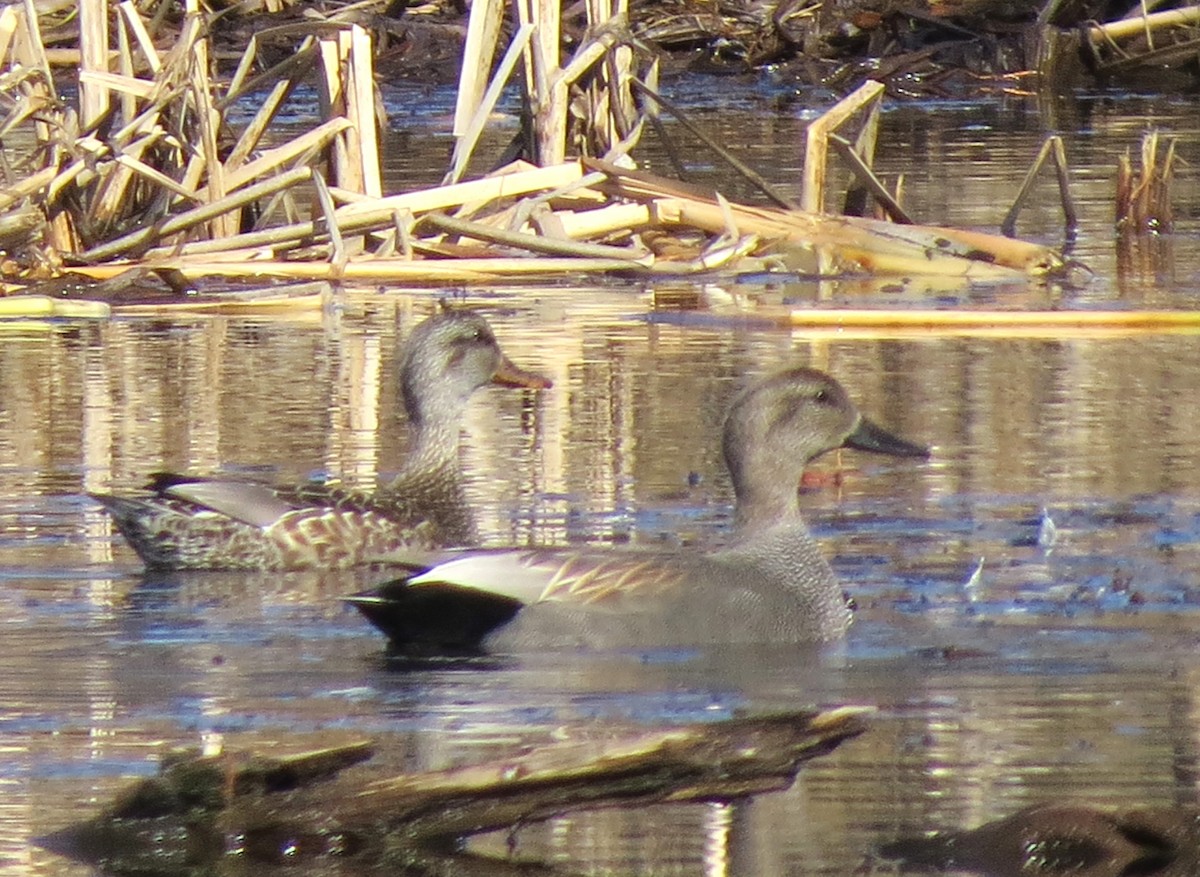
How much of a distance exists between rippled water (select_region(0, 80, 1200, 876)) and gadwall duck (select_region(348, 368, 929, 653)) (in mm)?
86

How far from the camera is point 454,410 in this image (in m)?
8.09

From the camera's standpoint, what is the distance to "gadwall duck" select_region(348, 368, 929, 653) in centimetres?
590

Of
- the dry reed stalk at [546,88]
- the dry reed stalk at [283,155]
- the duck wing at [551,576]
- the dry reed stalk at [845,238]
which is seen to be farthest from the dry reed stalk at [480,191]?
the duck wing at [551,576]

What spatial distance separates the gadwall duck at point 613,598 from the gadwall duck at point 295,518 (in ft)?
3.67

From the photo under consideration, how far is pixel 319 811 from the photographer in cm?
439

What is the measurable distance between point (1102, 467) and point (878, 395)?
4.24 feet

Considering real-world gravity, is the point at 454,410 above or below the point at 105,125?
below

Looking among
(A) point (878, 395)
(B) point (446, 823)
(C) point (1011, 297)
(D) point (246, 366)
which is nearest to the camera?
(B) point (446, 823)

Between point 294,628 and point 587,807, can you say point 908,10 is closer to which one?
point 294,628

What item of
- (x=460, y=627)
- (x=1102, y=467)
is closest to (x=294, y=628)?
(x=460, y=627)

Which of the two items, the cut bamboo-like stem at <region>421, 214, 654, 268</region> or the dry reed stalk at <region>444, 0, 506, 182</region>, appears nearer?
the cut bamboo-like stem at <region>421, 214, 654, 268</region>

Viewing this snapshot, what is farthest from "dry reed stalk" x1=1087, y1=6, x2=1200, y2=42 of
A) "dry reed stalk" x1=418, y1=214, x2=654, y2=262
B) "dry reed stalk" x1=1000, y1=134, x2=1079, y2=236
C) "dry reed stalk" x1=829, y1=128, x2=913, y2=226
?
"dry reed stalk" x1=418, y1=214, x2=654, y2=262

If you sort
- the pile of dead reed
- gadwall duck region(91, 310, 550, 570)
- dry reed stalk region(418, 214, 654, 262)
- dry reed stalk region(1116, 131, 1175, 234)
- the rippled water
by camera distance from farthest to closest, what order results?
dry reed stalk region(1116, 131, 1175, 234)
dry reed stalk region(418, 214, 654, 262)
the pile of dead reed
gadwall duck region(91, 310, 550, 570)
the rippled water

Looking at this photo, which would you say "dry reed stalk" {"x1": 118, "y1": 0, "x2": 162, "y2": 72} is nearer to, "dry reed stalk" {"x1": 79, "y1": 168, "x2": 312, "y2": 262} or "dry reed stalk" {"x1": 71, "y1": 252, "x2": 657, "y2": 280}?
"dry reed stalk" {"x1": 79, "y1": 168, "x2": 312, "y2": 262}
